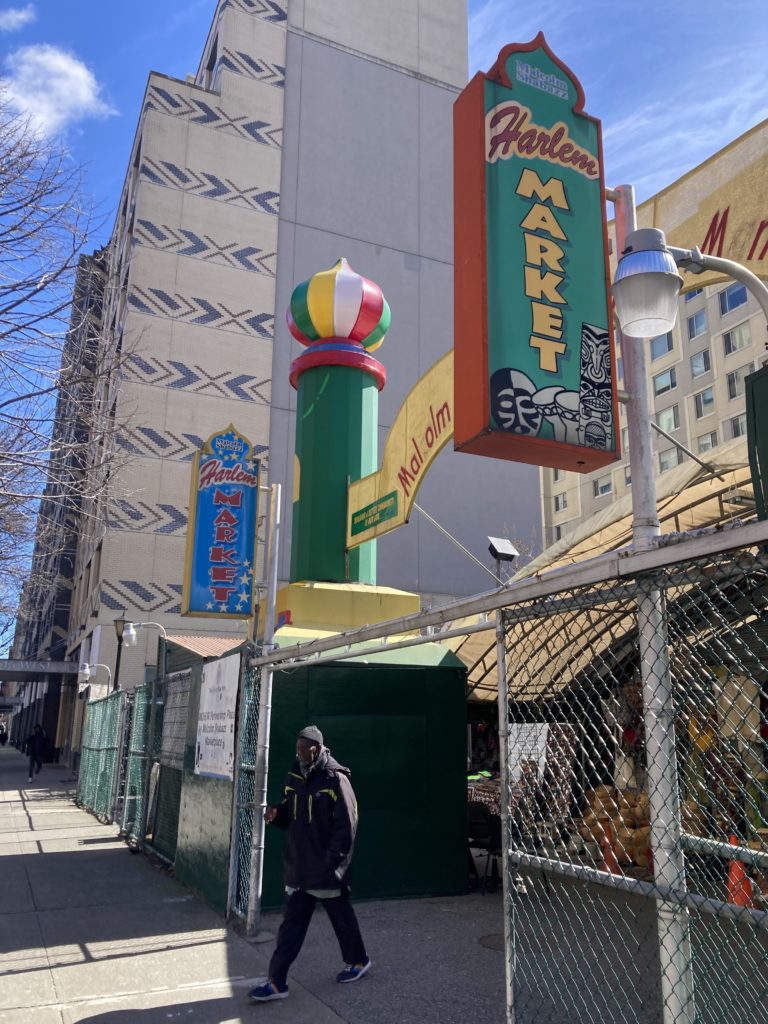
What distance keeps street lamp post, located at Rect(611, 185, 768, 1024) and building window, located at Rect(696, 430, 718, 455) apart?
40.5 metres

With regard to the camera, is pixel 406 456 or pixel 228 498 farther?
pixel 228 498

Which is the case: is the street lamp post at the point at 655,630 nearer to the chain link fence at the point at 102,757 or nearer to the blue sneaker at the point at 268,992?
the blue sneaker at the point at 268,992

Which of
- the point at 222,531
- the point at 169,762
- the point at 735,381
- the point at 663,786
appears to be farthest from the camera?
the point at 735,381

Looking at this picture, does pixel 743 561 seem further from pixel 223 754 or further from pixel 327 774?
pixel 223 754

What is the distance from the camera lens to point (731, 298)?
4188 cm

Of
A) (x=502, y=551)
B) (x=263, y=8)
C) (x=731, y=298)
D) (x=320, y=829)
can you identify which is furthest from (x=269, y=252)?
(x=320, y=829)

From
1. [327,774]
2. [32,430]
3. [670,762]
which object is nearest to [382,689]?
[327,774]

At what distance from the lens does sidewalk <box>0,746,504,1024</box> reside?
18.5 ft

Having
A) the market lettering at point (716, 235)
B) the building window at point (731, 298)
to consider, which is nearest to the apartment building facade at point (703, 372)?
the building window at point (731, 298)

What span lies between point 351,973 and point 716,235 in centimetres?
614

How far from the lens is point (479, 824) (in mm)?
9969

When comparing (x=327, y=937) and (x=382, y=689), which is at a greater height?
(x=382, y=689)

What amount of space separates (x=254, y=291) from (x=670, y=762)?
92.0 feet

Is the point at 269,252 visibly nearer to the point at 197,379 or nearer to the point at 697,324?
the point at 197,379
